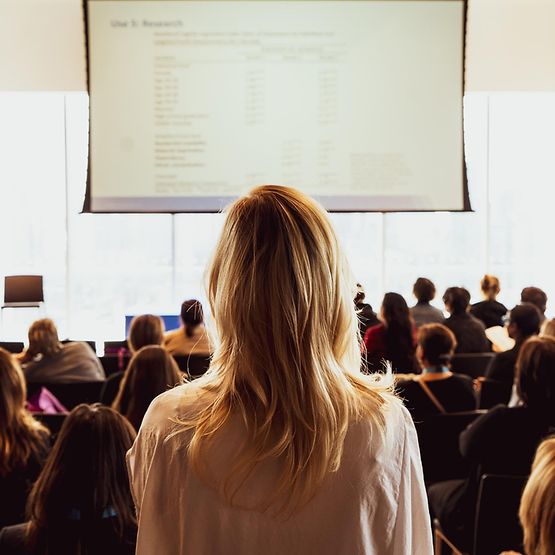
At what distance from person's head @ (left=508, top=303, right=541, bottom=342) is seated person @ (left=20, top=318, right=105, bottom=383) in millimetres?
2576

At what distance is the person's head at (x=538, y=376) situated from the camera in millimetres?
2912

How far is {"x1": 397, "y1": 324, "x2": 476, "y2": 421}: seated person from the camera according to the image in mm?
3756

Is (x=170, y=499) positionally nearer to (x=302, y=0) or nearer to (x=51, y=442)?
(x=51, y=442)

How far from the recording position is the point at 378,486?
3.74ft

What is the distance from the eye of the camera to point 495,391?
14.5 ft

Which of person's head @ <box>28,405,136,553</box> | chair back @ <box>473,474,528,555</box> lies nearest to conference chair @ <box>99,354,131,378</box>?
chair back @ <box>473,474,528,555</box>

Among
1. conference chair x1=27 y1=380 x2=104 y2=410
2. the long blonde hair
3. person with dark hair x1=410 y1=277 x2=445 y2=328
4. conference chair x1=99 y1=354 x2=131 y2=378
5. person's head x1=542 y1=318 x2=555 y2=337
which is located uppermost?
the long blonde hair

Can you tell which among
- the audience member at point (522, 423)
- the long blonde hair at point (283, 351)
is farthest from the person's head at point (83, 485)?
the audience member at point (522, 423)

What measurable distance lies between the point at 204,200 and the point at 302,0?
2.04 metres

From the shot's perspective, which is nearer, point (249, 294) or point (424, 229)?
point (249, 294)

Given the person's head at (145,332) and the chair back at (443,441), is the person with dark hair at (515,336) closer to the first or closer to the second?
the chair back at (443,441)

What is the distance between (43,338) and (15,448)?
1.97 m

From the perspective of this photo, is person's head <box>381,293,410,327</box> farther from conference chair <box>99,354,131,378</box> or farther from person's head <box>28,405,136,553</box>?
person's head <box>28,405,136,553</box>

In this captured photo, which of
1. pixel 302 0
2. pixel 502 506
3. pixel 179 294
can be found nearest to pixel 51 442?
pixel 502 506
